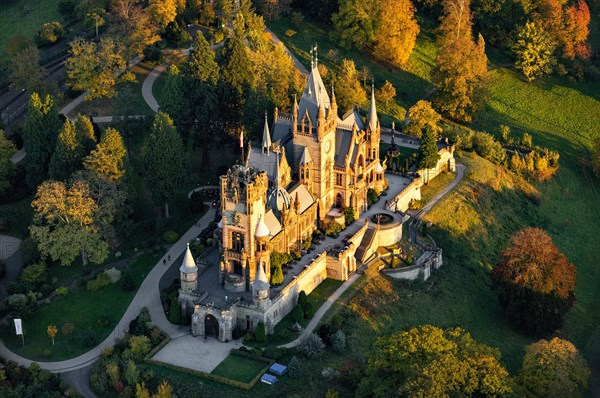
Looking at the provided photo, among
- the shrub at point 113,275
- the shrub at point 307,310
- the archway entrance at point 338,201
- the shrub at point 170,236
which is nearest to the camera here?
the shrub at point 307,310

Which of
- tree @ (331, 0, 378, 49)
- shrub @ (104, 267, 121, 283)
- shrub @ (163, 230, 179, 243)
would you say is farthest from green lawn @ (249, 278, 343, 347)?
tree @ (331, 0, 378, 49)

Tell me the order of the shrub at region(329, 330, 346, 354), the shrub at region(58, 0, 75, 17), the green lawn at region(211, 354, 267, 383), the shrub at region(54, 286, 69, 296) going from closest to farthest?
1. the green lawn at region(211, 354, 267, 383)
2. the shrub at region(329, 330, 346, 354)
3. the shrub at region(54, 286, 69, 296)
4. the shrub at region(58, 0, 75, 17)

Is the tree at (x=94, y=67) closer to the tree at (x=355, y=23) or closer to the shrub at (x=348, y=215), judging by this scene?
the shrub at (x=348, y=215)

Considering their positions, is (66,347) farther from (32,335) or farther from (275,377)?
(275,377)

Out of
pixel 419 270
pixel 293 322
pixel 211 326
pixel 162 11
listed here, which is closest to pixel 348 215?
pixel 419 270

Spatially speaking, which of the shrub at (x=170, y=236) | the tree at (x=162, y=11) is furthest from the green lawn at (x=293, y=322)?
the tree at (x=162, y=11)

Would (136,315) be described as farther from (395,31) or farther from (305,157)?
(395,31)

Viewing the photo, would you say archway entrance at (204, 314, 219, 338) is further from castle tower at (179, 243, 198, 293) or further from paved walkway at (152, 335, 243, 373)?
castle tower at (179, 243, 198, 293)
